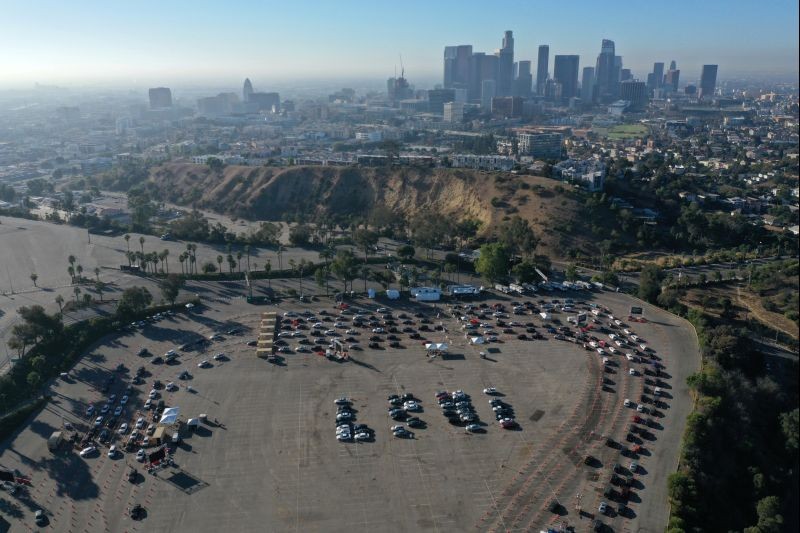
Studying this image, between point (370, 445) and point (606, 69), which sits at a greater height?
point (606, 69)

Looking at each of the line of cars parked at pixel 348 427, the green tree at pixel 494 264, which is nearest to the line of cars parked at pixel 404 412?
the line of cars parked at pixel 348 427

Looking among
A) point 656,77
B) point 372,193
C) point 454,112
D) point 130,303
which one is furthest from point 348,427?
point 656,77

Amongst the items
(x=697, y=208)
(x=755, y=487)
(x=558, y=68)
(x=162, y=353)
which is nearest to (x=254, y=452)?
(x=162, y=353)

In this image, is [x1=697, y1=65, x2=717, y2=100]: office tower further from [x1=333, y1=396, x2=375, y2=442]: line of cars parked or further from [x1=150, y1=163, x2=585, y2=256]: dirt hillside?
[x1=333, y1=396, x2=375, y2=442]: line of cars parked

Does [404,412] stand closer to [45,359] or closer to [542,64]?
[45,359]

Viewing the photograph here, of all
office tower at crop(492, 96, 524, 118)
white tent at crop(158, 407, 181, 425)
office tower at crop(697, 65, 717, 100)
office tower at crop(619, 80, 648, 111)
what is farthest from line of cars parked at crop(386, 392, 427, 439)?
office tower at crop(697, 65, 717, 100)
